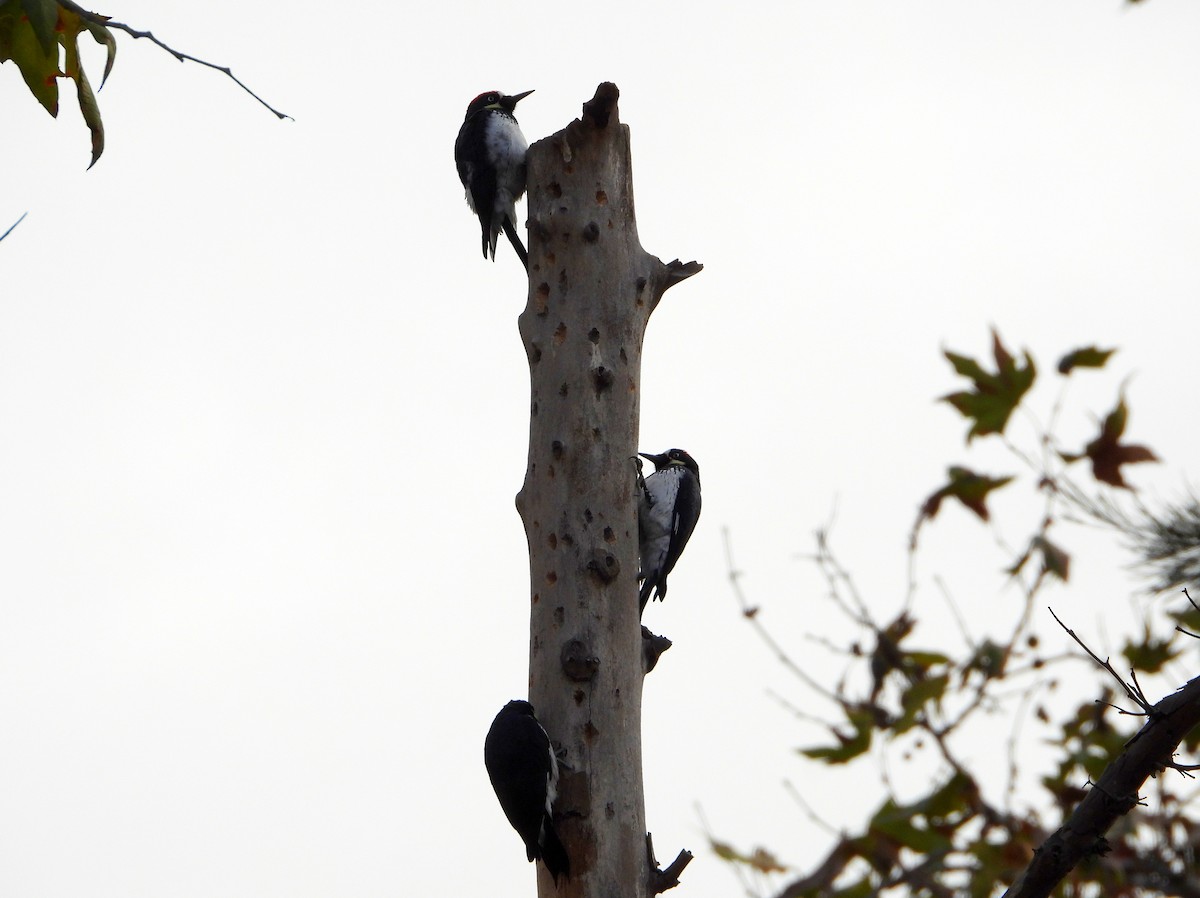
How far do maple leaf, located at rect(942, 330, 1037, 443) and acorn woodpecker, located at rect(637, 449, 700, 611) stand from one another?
162 cm

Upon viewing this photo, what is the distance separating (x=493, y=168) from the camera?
5496 millimetres

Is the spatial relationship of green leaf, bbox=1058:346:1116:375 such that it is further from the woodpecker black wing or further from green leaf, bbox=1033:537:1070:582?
the woodpecker black wing

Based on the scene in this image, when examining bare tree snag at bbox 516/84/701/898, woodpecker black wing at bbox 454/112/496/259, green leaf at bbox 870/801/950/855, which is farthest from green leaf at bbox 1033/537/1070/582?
woodpecker black wing at bbox 454/112/496/259

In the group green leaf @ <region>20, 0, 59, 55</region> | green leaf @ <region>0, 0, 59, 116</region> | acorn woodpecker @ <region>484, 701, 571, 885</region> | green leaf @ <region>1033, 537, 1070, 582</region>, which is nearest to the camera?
green leaf @ <region>20, 0, 59, 55</region>

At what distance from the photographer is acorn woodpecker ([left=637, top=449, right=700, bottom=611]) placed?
4.57 m

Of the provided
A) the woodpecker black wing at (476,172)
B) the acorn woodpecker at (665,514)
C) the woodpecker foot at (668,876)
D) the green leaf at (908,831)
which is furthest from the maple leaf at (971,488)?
the woodpecker black wing at (476,172)

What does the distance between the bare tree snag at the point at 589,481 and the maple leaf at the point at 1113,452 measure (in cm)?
130

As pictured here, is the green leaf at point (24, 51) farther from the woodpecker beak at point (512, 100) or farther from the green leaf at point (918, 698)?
the woodpecker beak at point (512, 100)

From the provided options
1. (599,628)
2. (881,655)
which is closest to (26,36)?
(599,628)

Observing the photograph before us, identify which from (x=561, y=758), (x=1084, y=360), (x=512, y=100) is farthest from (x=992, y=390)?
(x=512, y=100)

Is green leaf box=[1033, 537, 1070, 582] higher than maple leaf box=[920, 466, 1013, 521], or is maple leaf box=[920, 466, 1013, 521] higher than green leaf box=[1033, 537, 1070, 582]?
maple leaf box=[920, 466, 1013, 521]

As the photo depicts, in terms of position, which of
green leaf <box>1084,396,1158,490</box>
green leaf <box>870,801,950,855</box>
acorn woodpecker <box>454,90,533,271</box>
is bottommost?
green leaf <box>870,801,950,855</box>

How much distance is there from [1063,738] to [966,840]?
653 millimetres

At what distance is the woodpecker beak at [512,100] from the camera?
20.2 ft
